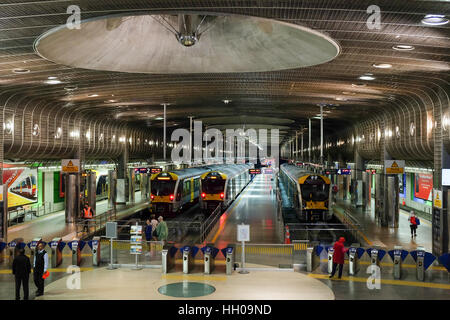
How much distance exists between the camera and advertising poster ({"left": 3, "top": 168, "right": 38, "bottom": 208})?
23906mm

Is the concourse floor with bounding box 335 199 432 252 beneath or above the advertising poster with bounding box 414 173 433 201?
beneath

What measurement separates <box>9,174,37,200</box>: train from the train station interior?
0.10 meters

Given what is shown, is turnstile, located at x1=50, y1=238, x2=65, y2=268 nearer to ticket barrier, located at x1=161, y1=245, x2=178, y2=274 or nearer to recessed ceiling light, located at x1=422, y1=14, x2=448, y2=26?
ticket barrier, located at x1=161, y1=245, x2=178, y2=274

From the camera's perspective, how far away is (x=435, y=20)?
9289 mm

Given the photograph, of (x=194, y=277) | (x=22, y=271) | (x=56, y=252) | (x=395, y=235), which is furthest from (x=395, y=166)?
(x=22, y=271)

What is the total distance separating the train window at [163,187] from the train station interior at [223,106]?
64mm

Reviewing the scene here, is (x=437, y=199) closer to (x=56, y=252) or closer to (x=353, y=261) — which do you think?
(x=353, y=261)

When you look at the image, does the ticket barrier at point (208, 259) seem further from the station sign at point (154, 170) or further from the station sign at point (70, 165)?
the station sign at point (154, 170)

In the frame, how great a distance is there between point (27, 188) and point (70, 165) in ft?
9.68

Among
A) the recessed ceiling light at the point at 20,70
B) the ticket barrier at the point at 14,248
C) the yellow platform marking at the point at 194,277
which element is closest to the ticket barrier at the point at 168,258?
the yellow platform marking at the point at 194,277

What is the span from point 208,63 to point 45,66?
211 inches

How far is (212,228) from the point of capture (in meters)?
22.3

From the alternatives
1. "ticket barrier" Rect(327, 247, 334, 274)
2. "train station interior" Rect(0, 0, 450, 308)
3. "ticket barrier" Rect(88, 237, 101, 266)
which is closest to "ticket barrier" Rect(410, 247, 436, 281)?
"train station interior" Rect(0, 0, 450, 308)

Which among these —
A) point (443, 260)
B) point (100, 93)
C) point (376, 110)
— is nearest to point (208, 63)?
point (100, 93)
